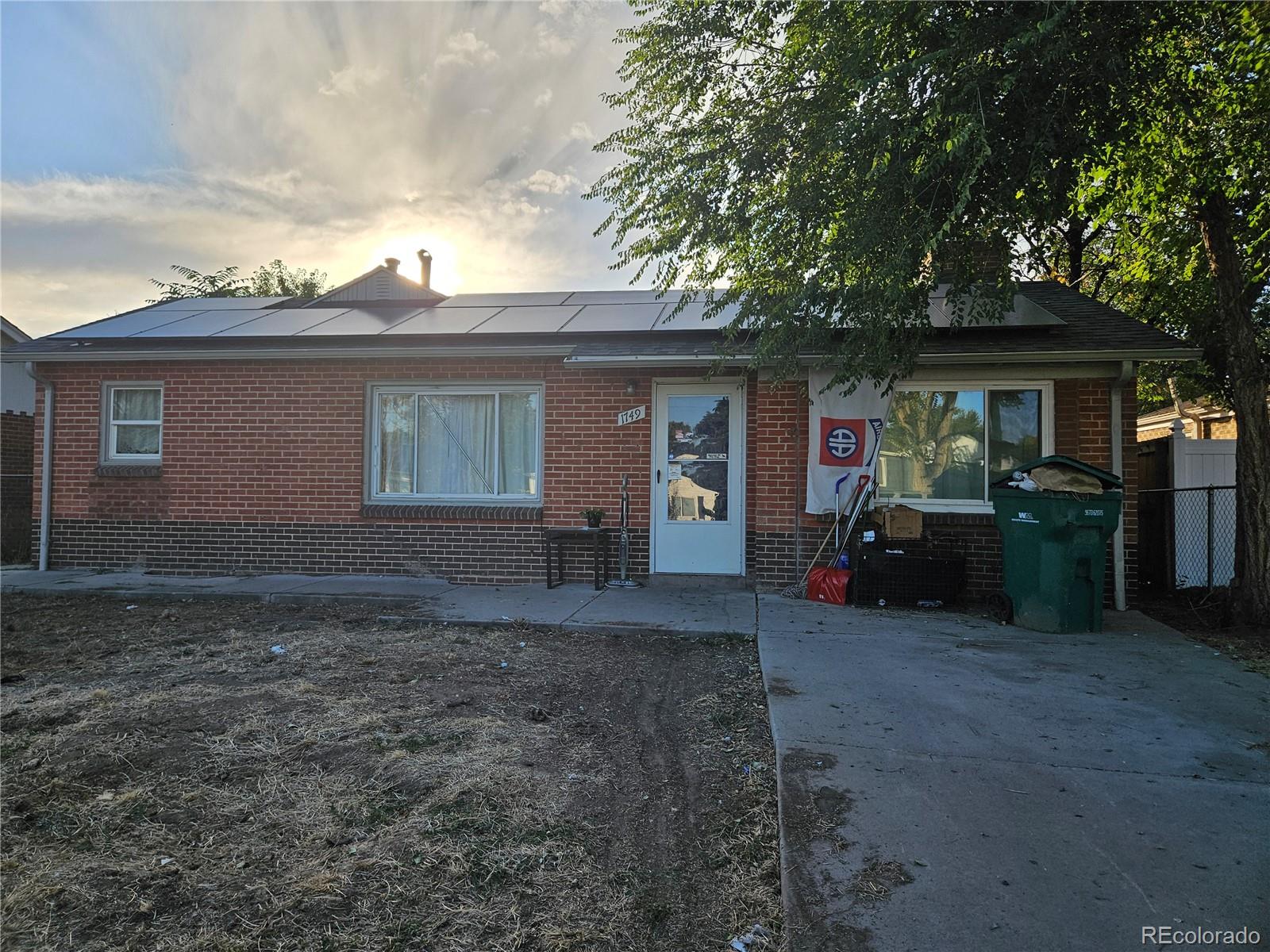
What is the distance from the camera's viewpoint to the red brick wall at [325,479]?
8.08 m

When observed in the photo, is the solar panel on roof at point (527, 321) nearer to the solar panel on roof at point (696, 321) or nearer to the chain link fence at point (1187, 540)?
the solar panel on roof at point (696, 321)

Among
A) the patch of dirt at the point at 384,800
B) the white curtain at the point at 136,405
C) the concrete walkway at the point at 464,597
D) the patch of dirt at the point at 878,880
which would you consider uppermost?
the white curtain at the point at 136,405

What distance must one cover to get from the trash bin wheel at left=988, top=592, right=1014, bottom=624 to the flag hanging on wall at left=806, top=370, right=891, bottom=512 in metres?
1.76

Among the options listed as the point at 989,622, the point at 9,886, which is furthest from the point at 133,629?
the point at 989,622

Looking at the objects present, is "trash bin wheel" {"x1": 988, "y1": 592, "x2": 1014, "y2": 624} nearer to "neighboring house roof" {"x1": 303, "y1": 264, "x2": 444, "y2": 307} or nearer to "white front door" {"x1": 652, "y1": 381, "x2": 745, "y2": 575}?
"white front door" {"x1": 652, "y1": 381, "x2": 745, "y2": 575}

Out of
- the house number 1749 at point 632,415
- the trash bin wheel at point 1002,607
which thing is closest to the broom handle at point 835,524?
the trash bin wheel at point 1002,607

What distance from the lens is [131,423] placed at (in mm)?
9508

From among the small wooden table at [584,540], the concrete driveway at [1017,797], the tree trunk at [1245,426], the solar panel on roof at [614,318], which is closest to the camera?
the concrete driveway at [1017,797]

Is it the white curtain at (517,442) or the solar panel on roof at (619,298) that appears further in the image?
the solar panel on roof at (619,298)

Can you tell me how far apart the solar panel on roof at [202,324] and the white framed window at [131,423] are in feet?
2.60

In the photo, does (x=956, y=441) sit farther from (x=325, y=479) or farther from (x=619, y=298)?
(x=325, y=479)

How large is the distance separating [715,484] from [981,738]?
5105 millimetres

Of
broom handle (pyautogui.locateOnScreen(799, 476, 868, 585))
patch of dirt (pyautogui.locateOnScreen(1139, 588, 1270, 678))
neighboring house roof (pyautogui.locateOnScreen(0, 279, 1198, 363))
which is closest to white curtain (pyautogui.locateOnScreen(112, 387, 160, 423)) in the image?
neighboring house roof (pyautogui.locateOnScreen(0, 279, 1198, 363))

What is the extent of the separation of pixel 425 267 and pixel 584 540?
411 inches
